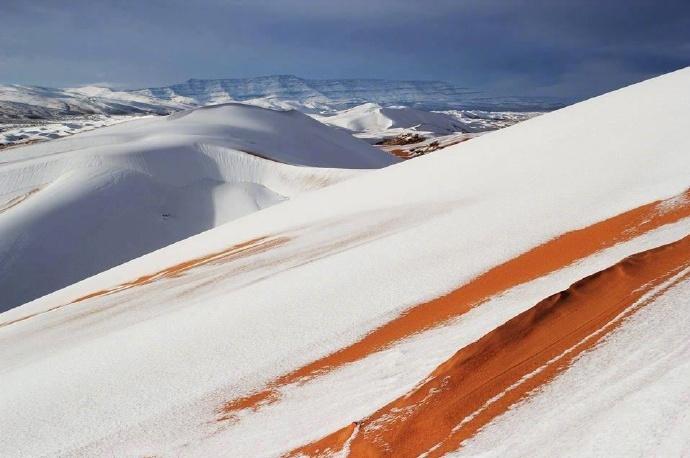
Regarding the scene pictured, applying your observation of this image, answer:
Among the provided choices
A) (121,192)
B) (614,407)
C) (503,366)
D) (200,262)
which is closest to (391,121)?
(121,192)

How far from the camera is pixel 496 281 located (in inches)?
237

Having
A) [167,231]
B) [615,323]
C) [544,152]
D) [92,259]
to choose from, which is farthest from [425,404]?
[167,231]

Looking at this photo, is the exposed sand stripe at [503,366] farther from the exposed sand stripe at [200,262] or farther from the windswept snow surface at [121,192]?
the windswept snow surface at [121,192]

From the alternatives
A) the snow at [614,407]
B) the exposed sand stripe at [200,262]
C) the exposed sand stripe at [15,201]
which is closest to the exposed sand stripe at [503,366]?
the snow at [614,407]

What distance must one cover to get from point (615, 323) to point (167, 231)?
31518mm

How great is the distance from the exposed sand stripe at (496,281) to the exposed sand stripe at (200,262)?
5920 millimetres

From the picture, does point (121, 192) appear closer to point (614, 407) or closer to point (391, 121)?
point (614, 407)

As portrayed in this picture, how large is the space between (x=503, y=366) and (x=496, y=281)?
2.19 m

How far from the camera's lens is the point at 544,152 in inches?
484

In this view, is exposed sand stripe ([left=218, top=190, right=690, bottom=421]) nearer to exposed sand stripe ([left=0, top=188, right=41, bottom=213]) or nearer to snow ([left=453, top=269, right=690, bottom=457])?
snow ([left=453, top=269, right=690, bottom=457])

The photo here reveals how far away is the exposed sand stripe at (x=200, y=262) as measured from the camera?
36.8 ft

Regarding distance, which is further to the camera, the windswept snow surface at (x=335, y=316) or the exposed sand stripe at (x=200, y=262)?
→ the exposed sand stripe at (x=200, y=262)

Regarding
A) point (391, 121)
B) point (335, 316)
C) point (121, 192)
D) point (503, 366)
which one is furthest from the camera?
point (391, 121)

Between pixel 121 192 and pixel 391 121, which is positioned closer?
pixel 121 192
